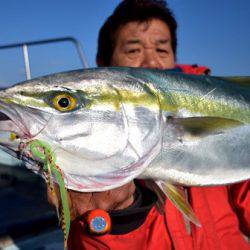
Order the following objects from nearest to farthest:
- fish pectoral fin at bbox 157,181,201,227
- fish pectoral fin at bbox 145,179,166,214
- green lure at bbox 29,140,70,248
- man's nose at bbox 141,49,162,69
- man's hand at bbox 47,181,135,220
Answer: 1. green lure at bbox 29,140,70,248
2. fish pectoral fin at bbox 157,181,201,227
3. fish pectoral fin at bbox 145,179,166,214
4. man's hand at bbox 47,181,135,220
5. man's nose at bbox 141,49,162,69

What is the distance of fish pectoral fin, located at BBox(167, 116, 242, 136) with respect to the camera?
70.1 inches

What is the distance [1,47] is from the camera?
679cm

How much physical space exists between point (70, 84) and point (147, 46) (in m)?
1.56

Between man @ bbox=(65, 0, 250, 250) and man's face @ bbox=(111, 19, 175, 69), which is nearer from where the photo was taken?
man @ bbox=(65, 0, 250, 250)

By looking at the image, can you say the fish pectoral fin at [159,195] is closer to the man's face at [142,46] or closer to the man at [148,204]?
the man at [148,204]

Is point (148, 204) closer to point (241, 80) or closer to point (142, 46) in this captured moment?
point (241, 80)

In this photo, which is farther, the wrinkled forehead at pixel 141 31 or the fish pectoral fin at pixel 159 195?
the wrinkled forehead at pixel 141 31

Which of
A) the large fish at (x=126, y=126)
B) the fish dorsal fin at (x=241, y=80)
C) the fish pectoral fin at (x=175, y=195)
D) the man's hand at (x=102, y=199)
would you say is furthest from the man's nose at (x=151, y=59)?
the fish pectoral fin at (x=175, y=195)

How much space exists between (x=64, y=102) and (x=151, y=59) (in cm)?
160

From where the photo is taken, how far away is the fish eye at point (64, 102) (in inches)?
63.6

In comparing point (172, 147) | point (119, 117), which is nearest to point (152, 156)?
point (172, 147)

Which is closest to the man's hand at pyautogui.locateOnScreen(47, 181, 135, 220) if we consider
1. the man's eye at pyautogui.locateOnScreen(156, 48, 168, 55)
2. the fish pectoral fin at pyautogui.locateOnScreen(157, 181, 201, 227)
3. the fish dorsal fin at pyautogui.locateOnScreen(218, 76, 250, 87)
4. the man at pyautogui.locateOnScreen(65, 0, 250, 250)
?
the man at pyautogui.locateOnScreen(65, 0, 250, 250)

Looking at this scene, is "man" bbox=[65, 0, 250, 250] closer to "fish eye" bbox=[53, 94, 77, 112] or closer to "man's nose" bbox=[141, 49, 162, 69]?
"man's nose" bbox=[141, 49, 162, 69]

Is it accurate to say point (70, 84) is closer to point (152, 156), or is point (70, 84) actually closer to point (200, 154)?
point (152, 156)
